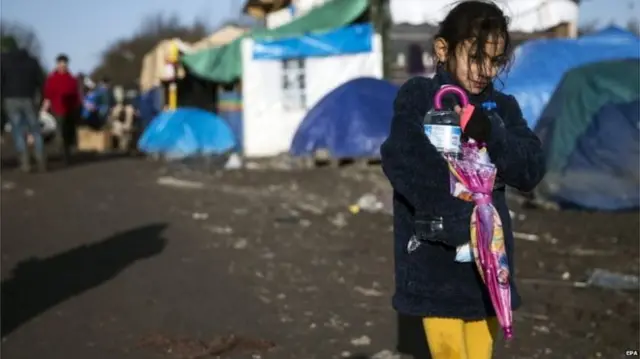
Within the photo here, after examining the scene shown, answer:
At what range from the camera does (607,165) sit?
1222 centimetres

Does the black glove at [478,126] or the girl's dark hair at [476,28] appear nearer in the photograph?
the black glove at [478,126]

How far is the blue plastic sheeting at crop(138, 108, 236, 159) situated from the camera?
2067 cm

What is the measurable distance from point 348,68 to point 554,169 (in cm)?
881

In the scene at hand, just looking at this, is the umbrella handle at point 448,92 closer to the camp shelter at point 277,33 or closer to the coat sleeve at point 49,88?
the coat sleeve at point 49,88

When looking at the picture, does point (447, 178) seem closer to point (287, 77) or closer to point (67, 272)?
point (67, 272)

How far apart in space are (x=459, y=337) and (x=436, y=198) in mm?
503

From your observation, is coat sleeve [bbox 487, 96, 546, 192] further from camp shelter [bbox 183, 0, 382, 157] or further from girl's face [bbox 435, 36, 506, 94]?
camp shelter [bbox 183, 0, 382, 157]

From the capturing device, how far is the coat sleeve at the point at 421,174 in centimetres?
351

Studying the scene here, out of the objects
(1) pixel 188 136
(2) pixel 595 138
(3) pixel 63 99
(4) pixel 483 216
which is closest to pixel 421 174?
(4) pixel 483 216

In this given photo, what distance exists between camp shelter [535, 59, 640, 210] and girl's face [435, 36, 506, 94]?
29.2ft

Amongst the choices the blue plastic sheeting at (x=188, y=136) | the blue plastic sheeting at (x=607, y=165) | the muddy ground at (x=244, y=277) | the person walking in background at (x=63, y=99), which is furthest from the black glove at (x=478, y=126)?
the blue plastic sheeting at (x=188, y=136)

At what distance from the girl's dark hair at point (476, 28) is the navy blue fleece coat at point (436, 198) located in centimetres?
12

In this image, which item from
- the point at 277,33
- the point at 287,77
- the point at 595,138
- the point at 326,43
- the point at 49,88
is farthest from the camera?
the point at 287,77

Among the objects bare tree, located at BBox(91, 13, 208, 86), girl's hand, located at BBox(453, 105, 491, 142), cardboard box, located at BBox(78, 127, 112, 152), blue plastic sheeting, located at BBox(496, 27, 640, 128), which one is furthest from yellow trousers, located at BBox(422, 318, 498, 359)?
bare tree, located at BBox(91, 13, 208, 86)
